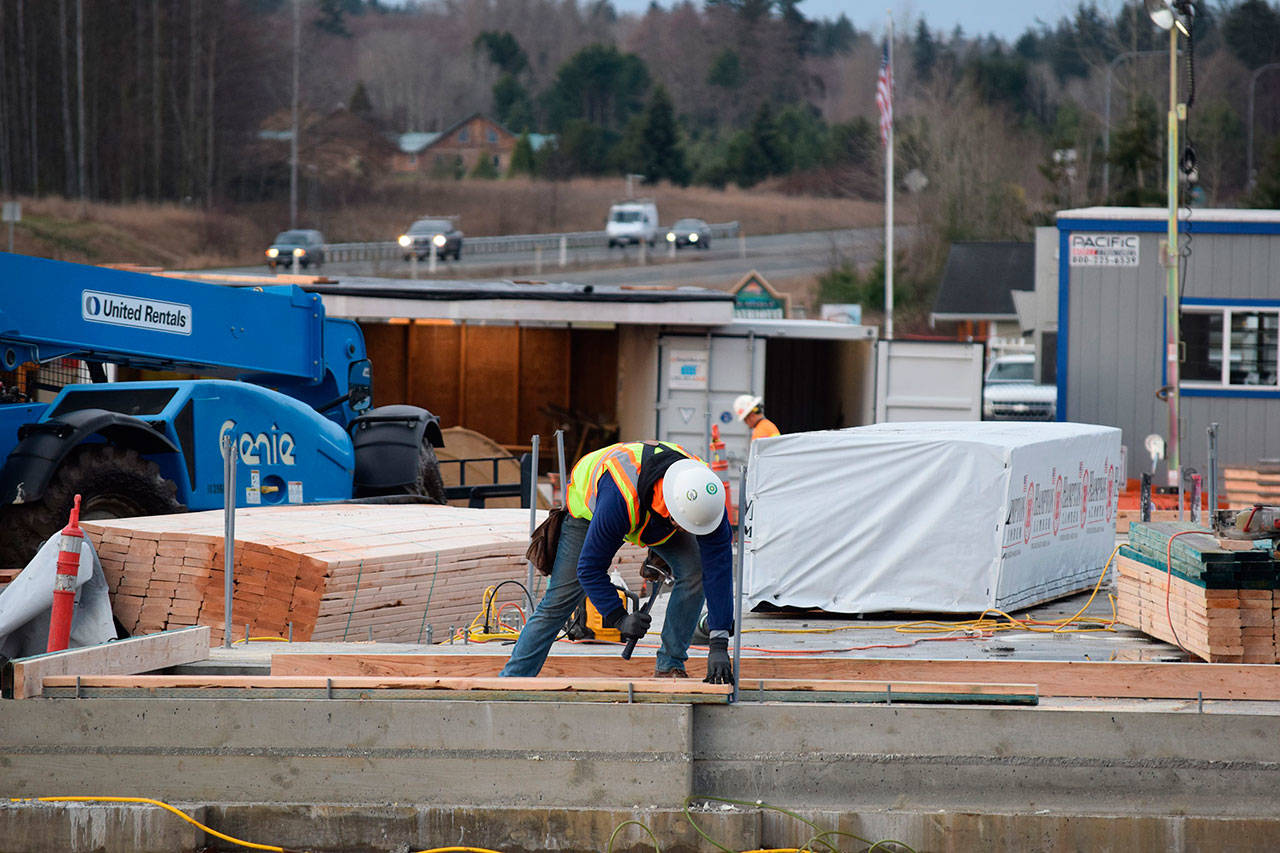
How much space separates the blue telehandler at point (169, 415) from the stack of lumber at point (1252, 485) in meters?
9.35

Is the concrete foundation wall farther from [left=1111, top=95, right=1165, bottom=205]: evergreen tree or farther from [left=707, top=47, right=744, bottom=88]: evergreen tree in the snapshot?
[left=707, top=47, right=744, bottom=88]: evergreen tree

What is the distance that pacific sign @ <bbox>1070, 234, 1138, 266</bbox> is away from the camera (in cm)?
2059

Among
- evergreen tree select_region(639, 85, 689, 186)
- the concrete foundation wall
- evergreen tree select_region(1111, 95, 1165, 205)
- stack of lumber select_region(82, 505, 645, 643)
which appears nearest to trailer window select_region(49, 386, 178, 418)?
stack of lumber select_region(82, 505, 645, 643)

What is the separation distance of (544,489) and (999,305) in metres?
27.7

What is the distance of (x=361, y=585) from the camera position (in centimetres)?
1048

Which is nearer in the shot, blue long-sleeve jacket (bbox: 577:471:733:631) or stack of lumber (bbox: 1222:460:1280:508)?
blue long-sleeve jacket (bbox: 577:471:733:631)

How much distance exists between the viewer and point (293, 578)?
10.3 metres

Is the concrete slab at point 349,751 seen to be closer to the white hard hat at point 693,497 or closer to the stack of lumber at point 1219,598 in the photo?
the white hard hat at point 693,497

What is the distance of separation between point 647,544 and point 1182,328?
47.9ft

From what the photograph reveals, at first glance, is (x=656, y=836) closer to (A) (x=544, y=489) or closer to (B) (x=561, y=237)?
(A) (x=544, y=489)

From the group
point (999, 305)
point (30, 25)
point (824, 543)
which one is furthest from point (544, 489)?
point (30, 25)

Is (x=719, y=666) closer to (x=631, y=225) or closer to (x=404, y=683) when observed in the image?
(x=404, y=683)

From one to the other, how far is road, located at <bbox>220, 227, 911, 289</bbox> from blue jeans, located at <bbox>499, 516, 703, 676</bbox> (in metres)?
39.3

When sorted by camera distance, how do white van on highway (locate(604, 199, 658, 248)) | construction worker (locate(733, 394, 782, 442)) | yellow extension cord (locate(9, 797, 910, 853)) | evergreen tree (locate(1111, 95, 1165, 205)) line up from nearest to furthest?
yellow extension cord (locate(9, 797, 910, 853))
construction worker (locate(733, 394, 782, 442))
evergreen tree (locate(1111, 95, 1165, 205))
white van on highway (locate(604, 199, 658, 248))
